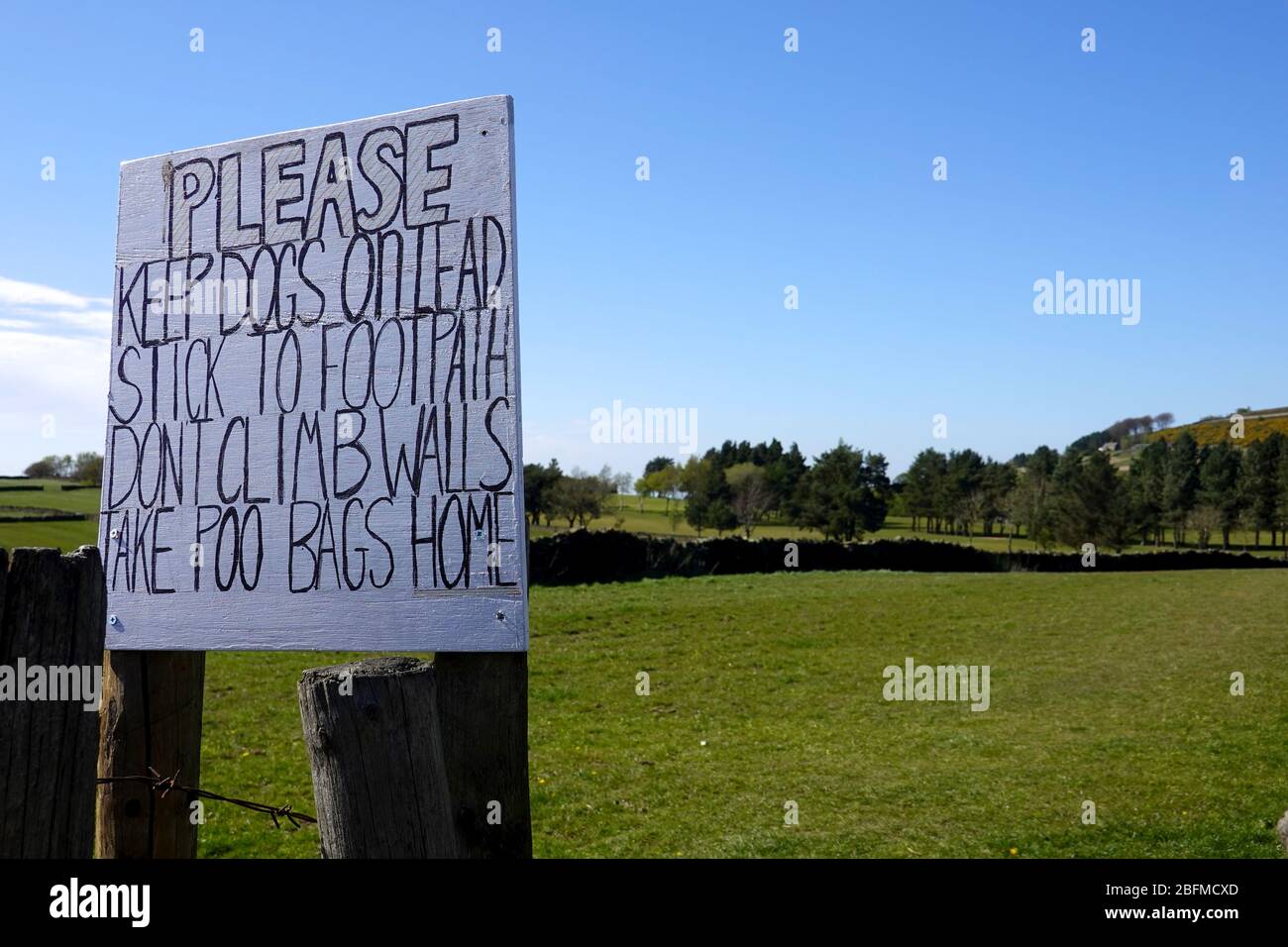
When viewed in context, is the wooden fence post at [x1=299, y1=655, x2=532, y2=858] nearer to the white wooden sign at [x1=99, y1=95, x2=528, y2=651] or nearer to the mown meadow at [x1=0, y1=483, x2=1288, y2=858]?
the white wooden sign at [x1=99, y1=95, x2=528, y2=651]

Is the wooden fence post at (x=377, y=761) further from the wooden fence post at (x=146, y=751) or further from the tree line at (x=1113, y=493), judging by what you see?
the tree line at (x=1113, y=493)

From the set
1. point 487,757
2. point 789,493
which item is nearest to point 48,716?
point 487,757

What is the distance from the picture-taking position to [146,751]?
3.92 m

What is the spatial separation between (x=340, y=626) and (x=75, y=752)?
3.96 ft

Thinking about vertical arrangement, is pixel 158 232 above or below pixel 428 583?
above

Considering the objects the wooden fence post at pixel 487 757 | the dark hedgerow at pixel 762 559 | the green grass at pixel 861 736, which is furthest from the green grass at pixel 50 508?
the wooden fence post at pixel 487 757

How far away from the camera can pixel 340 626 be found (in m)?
3.62

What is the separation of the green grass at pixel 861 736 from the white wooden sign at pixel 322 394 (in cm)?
520

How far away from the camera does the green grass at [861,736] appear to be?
8781 millimetres

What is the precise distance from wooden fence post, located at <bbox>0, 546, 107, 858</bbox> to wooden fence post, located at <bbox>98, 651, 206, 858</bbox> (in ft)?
5.06

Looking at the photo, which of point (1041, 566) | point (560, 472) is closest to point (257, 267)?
A: point (1041, 566)

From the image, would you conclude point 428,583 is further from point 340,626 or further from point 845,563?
point 845,563

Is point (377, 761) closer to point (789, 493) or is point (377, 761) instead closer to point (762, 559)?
point (762, 559)

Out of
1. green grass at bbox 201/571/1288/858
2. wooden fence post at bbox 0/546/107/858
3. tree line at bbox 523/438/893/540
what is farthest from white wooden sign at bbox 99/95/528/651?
tree line at bbox 523/438/893/540
